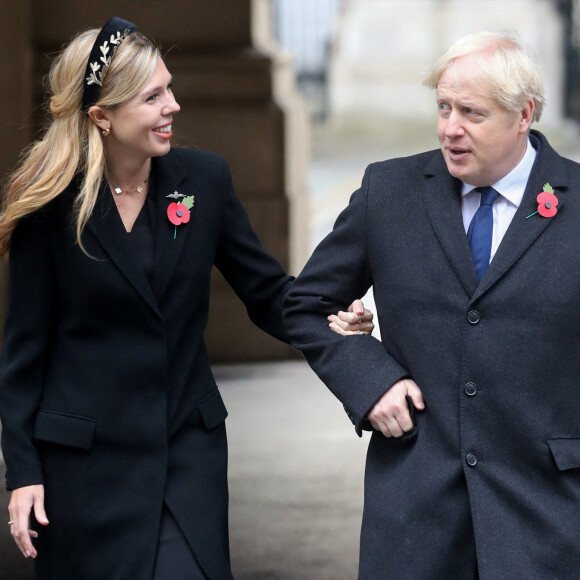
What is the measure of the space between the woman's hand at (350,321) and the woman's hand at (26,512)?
911 mm

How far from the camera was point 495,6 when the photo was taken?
38031 mm

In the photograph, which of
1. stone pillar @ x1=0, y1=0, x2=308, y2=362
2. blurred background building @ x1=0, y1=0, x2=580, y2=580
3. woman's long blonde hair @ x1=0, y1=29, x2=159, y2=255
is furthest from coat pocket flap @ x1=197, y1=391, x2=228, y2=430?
stone pillar @ x1=0, y1=0, x2=308, y2=362

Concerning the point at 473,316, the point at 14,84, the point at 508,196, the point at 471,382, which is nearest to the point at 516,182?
the point at 508,196

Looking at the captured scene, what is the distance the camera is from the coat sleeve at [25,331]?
3.85 m

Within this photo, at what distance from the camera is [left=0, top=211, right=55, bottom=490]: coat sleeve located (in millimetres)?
3846

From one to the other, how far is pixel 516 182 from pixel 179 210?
0.94m

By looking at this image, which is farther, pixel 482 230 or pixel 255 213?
pixel 255 213

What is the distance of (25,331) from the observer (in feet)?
12.6

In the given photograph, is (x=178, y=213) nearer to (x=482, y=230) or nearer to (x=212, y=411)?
(x=212, y=411)

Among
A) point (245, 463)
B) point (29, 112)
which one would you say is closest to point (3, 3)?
point (29, 112)

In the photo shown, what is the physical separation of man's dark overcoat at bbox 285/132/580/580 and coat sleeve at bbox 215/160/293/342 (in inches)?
20.3

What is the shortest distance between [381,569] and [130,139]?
50.7 inches

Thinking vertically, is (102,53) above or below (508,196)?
above

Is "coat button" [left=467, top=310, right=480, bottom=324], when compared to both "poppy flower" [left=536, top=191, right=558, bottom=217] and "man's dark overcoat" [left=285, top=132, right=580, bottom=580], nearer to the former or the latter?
"man's dark overcoat" [left=285, top=132, right=580, bottom=580]
